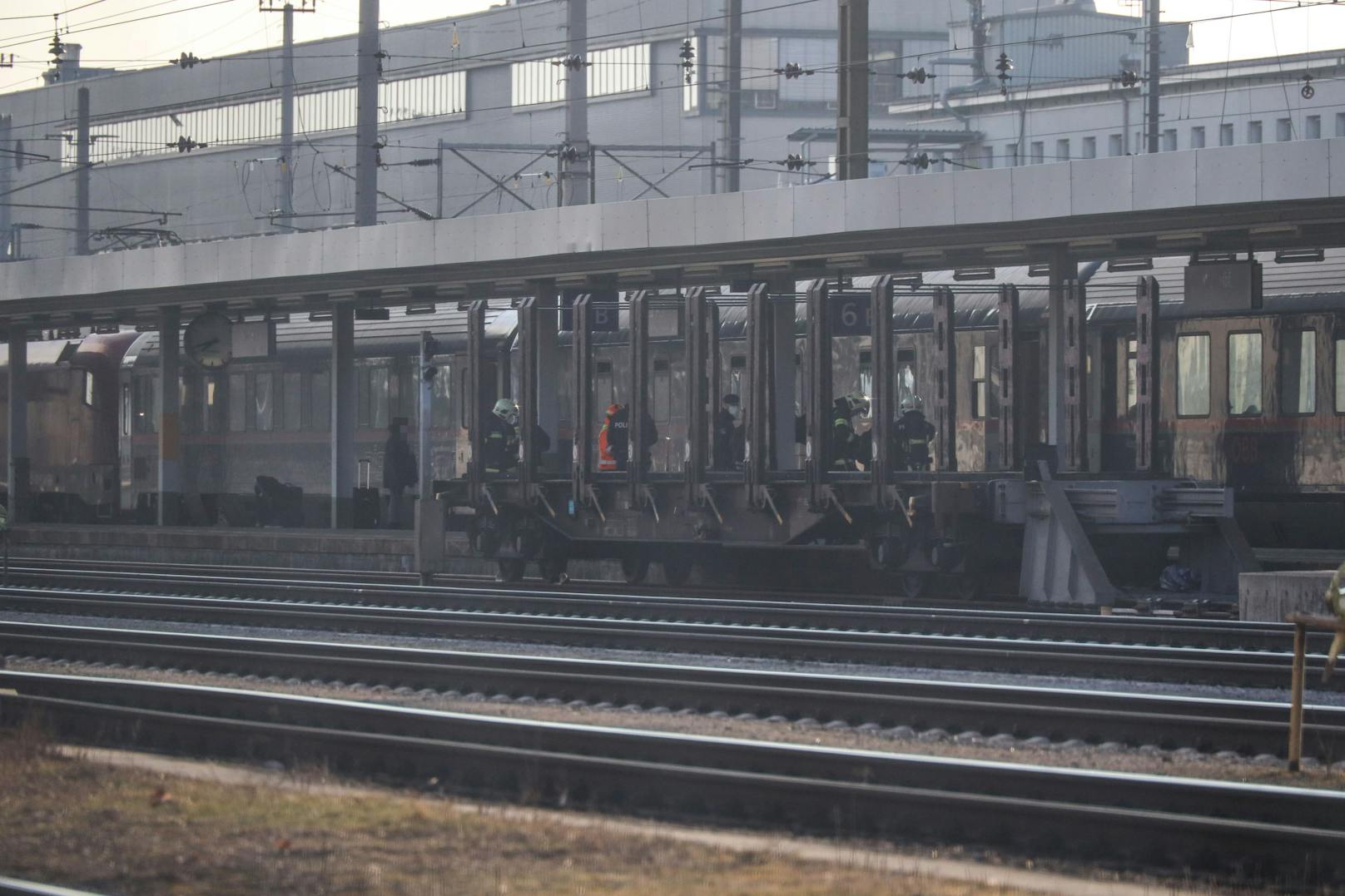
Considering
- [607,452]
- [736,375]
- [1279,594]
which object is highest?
[736,375]

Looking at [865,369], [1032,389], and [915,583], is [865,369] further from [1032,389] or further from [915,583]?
[915,583]

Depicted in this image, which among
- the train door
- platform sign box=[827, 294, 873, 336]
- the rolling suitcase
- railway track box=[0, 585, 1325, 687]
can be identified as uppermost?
platform sign box=[827, 294, 873, 336]

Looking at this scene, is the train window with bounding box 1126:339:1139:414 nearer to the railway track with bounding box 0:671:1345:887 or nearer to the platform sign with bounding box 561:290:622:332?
the platform sign with bounding box 561:290:622:332

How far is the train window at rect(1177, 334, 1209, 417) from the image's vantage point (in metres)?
21.5

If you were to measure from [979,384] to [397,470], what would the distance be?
926 centimetres

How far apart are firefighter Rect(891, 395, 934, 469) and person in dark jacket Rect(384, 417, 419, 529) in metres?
9.30

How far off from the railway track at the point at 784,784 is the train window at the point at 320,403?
20.4 m

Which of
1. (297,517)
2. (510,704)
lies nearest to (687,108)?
(297,517)

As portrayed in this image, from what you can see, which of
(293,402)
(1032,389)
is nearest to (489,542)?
(1032,389)

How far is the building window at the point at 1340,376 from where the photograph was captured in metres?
20.2

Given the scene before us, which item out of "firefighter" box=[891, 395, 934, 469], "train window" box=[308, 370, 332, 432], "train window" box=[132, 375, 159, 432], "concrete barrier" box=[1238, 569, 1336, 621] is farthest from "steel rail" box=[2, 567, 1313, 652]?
"train window" box=[132, 375, 159, 432]

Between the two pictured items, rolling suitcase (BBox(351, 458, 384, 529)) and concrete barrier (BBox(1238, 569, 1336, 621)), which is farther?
rolling suitcase (BBox(351, 458, 384, 529))

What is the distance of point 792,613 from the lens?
16.2 m

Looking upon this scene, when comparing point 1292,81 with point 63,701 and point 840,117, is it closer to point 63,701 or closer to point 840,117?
point 840,117
